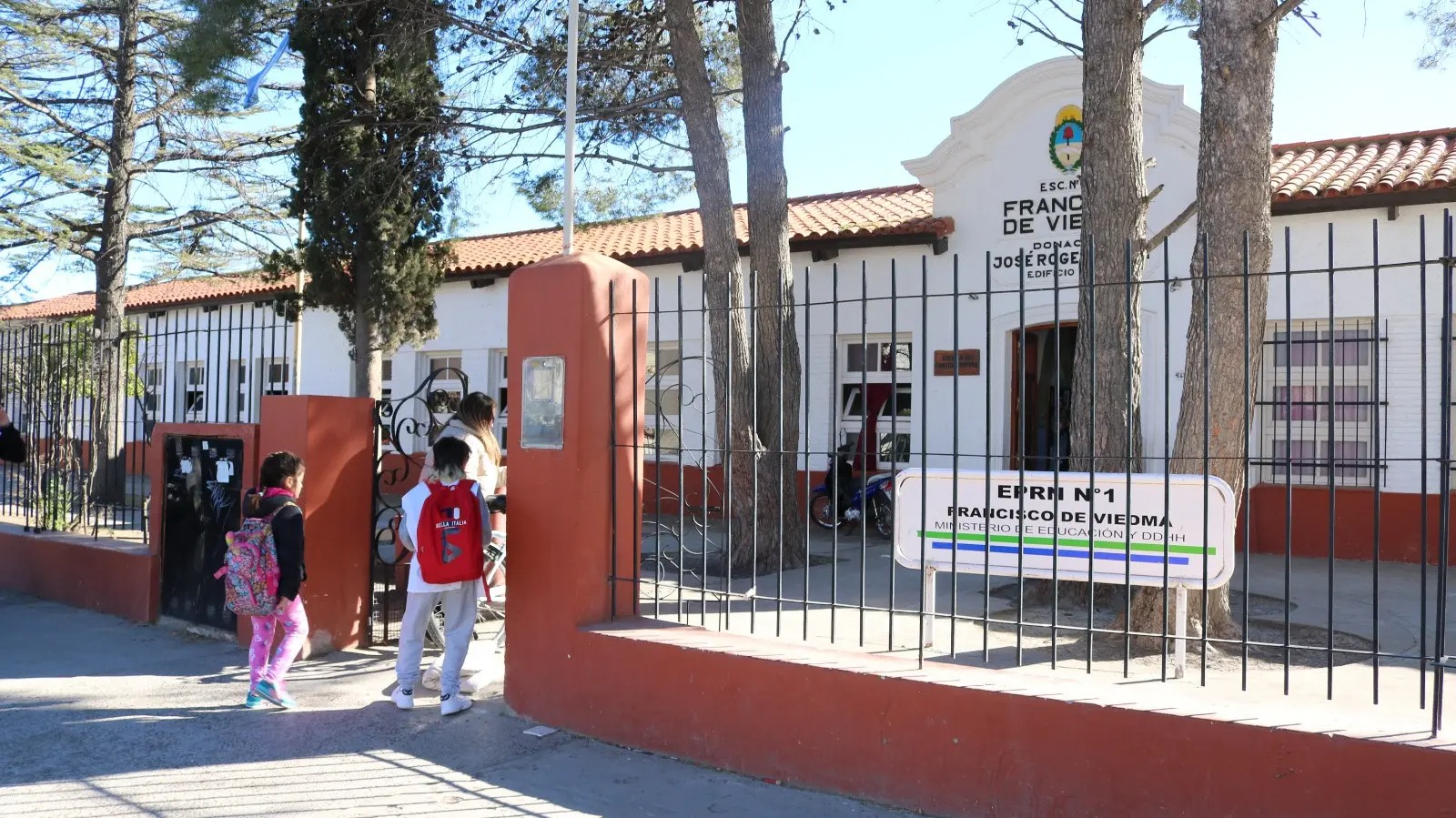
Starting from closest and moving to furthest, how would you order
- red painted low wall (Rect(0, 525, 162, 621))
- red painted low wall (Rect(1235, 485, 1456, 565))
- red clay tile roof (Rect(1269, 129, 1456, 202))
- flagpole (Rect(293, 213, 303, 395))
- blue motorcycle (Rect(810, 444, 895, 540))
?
1. red painted low wall (Rect(0, 525, 162, 621))
2. red clay tile roof (Rect(1269, 129, 1456, 202))
3. red painted low wall (Rect(1235, 485, 1456, 565))
4. blue motorcycle (Rect(810, 444, 895, 540))
5. flagpole (Rect(293, 213, 303, 395))

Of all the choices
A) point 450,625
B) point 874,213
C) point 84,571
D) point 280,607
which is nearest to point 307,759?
point 450,625

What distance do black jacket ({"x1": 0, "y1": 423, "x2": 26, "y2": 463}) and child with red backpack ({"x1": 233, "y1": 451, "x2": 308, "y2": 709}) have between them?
2685 millimetres

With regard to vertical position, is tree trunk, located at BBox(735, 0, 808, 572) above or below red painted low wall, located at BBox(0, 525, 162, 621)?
above

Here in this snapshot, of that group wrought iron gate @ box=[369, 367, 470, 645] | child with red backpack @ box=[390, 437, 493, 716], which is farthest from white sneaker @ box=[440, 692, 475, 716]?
wrought iron gate @ box=[369, 367, 470, 645]

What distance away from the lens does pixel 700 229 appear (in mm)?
15422

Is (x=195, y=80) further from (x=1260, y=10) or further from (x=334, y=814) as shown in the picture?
(x=1260, y=10)

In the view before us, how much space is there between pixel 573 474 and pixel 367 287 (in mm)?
7765

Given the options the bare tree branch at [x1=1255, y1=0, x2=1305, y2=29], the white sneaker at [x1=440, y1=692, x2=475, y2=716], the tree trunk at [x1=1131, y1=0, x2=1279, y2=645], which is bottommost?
the white sneaker at [x1=440, y1=692, x2=475, y2=716]

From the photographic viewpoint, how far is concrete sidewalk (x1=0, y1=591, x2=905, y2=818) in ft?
14.2

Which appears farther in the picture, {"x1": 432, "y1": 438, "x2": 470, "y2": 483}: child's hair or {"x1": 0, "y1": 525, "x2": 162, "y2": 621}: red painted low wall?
{"x1": 0, "y1": 525, "x2": 162, "y2": 621}: red painted low wall

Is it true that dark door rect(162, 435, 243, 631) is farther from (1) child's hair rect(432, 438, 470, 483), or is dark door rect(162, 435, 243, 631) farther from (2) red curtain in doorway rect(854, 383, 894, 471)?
(2) red curtain in doorway rect(854, 383, 894, 471)

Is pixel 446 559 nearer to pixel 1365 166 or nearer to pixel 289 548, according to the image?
pixel 289 548

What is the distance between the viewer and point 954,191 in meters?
12.4

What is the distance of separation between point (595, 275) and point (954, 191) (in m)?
8.09
